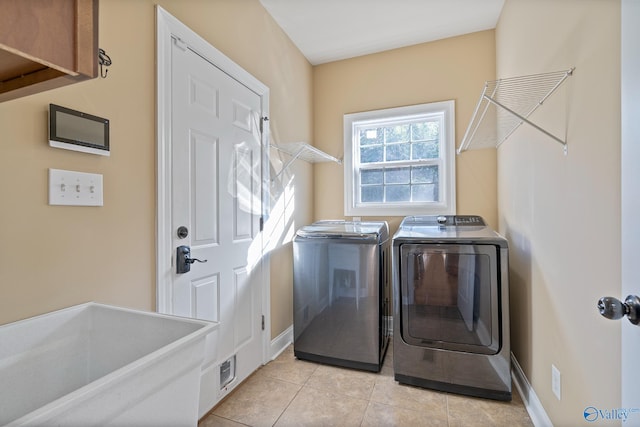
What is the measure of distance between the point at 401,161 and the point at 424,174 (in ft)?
0.84

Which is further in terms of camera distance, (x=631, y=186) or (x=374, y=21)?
(x=374, y=21)

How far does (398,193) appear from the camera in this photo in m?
2.88

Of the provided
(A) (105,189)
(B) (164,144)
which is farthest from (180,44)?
(A) (105,189)

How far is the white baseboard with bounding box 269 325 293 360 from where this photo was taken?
236 cm

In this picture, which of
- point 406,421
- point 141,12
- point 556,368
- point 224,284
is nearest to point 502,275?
point 556,368

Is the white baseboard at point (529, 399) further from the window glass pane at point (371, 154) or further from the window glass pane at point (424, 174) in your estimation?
the window glass pane at point (371, 154)

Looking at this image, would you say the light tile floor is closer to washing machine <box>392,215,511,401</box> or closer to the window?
washing machine <box>392,215,511,401</box>

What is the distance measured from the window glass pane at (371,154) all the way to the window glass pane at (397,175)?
169mm

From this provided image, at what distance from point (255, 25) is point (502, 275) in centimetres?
243

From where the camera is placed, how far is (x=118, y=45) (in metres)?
1.21

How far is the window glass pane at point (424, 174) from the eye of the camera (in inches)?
109

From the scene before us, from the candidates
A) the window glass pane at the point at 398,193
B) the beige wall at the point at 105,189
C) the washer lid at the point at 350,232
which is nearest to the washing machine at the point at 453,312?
the washer lid at the point at 350,232

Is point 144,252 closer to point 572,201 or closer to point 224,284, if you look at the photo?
point 224,284

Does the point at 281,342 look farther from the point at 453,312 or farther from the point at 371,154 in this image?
the point at 371,154
